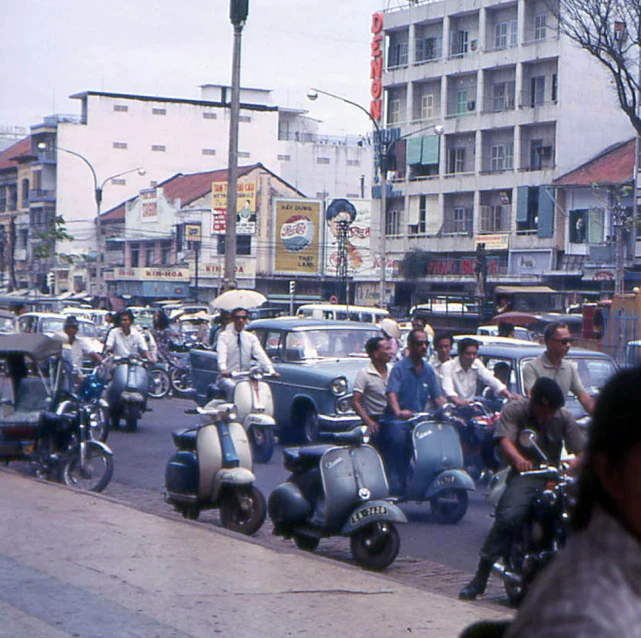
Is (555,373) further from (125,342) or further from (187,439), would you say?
(125,342)

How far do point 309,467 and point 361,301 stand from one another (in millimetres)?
63262

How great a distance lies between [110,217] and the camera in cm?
8612

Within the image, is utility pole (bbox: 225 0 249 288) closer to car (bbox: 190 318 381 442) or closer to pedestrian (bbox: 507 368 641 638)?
car (bbox: 190 318 381 442)

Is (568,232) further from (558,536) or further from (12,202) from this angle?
(12,202)

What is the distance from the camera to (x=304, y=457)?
Result: 891 centimetres

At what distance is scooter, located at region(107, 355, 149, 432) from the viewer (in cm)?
1811

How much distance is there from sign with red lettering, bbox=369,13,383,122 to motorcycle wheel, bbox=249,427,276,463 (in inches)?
2087

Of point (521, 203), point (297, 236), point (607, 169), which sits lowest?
point (297, 236)

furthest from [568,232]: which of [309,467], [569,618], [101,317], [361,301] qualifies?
[569,618]

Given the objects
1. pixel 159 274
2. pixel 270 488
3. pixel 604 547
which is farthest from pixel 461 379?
pixel 159 274

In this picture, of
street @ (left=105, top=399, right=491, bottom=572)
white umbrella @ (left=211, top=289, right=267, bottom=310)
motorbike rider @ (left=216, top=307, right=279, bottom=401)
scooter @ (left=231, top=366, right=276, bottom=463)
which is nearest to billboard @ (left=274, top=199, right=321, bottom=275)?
white umbrella @ (left=211, top=289, right=267, bottom=310)

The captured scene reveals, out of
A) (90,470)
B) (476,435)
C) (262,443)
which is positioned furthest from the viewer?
(262,443)

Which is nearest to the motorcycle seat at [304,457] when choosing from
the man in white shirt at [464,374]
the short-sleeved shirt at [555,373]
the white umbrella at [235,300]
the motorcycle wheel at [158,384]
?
the short-sleeved shirt at [555,373]

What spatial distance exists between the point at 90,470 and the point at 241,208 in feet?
206
